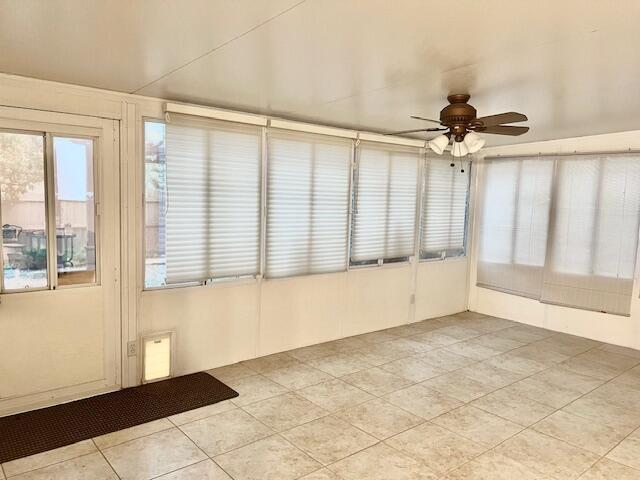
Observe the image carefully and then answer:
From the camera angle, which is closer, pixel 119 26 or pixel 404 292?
pixel 119 26

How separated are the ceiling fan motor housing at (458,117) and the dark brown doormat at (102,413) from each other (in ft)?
8.57

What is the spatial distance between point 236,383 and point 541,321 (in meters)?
4.13

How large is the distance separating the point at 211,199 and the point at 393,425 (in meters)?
2.31

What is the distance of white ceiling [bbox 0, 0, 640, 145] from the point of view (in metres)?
1.91

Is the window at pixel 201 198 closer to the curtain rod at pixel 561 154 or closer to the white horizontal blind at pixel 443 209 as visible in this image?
the white horizontal blind at pixel 443 209

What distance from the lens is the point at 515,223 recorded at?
19.4 ft

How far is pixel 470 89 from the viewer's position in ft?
10.3

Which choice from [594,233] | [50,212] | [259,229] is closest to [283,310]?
[259,229]

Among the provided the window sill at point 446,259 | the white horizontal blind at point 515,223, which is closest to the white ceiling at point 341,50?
the white horizontal blind at point 515,223

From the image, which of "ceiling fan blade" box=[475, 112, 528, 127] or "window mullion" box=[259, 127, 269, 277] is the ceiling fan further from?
"window mullion" box=[259, 127, 269, 277]

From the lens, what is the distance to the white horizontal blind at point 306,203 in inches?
170

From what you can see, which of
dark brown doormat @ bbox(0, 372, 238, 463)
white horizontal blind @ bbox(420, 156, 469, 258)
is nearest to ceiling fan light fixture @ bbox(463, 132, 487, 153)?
white horizontal blind @ bbox(420, 156, 469, 258)

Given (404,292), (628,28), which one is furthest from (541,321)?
(628,28)

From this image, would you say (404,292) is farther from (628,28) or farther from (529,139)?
(628,28)
